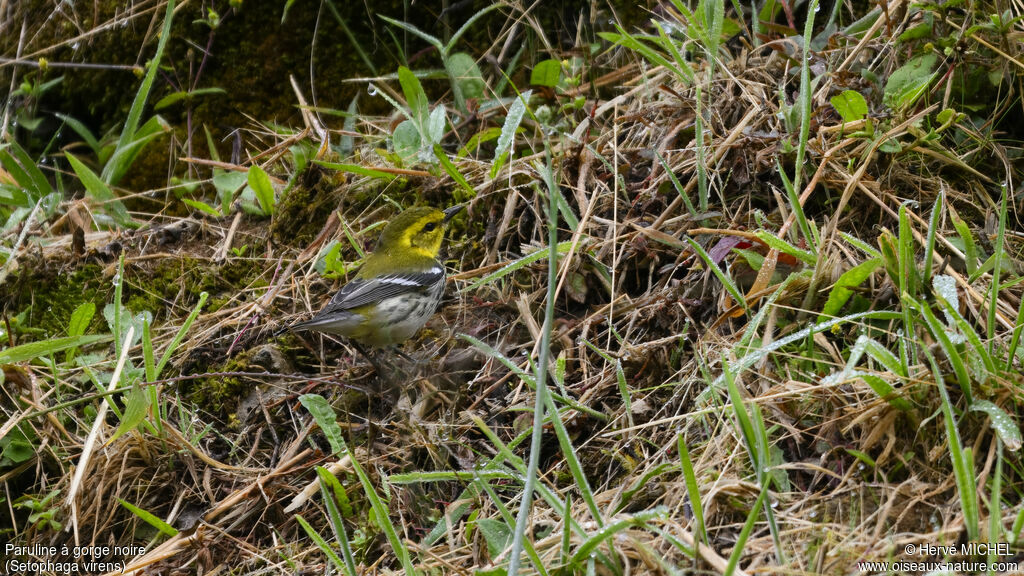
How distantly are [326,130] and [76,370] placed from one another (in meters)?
1.71

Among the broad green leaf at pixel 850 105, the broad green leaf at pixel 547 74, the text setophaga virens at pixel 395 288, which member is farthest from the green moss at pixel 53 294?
the broad green leaf at pixel 850 105

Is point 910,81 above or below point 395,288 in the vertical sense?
above

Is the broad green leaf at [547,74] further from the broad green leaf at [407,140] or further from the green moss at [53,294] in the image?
the green moss at [53,294]

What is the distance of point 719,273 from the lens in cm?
Answer: 285

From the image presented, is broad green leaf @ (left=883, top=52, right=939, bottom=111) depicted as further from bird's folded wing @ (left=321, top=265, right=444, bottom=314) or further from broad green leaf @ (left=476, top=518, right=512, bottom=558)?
broad green leaf @ (left=476, top=518, right=512, bottom=558)

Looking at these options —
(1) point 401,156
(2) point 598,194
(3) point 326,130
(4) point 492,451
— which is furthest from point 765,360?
(3) point 326,130

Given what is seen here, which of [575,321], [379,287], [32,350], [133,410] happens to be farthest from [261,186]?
[575,321]

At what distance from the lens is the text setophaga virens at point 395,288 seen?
12.1 feet

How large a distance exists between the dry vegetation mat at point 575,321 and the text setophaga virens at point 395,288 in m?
0.12

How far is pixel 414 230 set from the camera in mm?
4098

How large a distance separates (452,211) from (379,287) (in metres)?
0.52

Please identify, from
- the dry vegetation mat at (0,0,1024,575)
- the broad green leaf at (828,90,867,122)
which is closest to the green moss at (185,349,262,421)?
the dry vegetation mat at (0,0,1024,575)

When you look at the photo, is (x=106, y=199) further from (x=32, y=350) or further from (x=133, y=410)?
(x=133, y=410)

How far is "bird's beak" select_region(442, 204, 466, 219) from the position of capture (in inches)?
163
